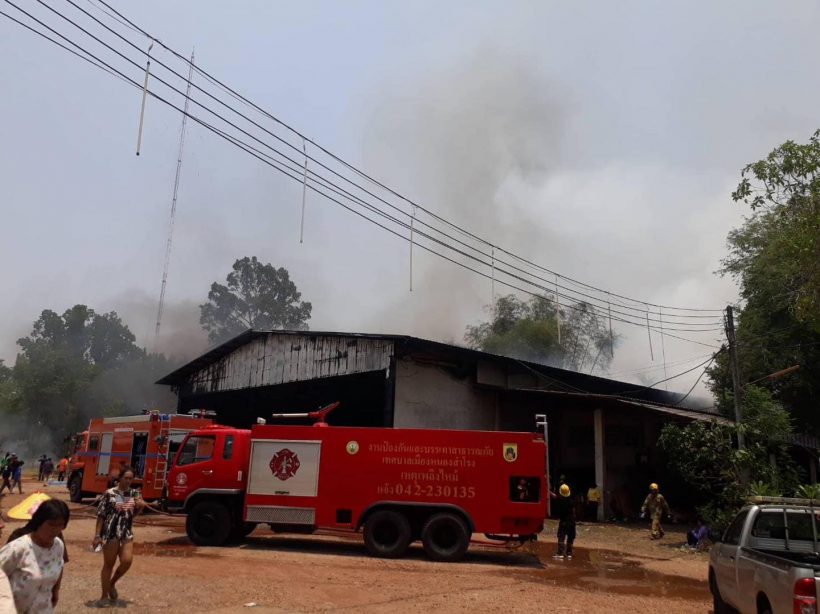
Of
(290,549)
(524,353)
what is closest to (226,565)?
(290,549)

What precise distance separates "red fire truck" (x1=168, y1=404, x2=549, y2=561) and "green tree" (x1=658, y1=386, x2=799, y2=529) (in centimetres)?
688

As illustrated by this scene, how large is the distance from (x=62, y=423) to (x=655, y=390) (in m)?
53.1

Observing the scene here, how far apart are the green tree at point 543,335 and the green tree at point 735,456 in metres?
36.6

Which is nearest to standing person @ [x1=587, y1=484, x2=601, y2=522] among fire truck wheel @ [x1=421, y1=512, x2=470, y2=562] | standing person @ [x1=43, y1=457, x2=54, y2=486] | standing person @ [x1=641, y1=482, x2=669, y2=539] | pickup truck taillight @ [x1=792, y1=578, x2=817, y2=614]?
standing person @ [x1=641, y1=482, x2=669, y2=539]

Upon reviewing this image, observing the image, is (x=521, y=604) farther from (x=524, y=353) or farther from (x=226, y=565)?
(x=524, y=353)

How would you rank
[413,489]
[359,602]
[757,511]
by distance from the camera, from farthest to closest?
[413,489] → [359,602] → [757,511]

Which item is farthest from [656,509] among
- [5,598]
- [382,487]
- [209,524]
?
[5,598]

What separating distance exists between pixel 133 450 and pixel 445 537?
12779 millimetres

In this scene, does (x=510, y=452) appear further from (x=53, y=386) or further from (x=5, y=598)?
(x=53, y=386)

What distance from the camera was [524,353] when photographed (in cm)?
5522

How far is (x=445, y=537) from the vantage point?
1284 cm

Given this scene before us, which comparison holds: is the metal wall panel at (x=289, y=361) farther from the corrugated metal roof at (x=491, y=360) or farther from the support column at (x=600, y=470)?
the support column at (x=600, y=470)

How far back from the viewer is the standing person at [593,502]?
2106 centimetres

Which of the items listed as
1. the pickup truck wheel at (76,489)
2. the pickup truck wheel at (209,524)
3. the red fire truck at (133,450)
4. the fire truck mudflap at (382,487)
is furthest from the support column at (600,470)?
the pickup truck wheel at (76,489)
